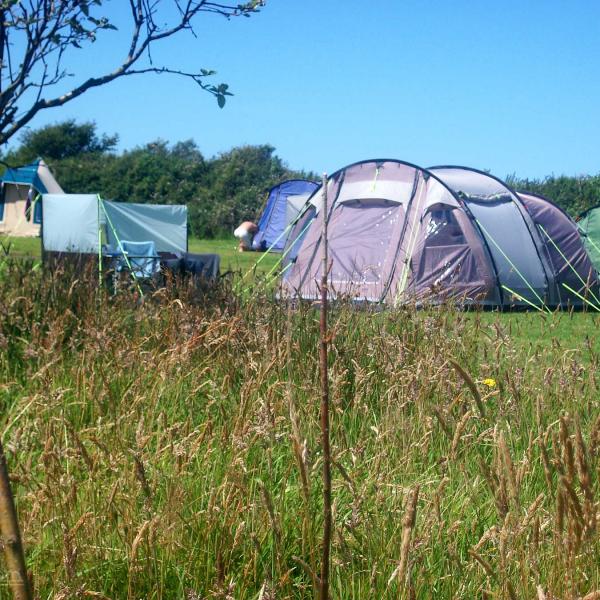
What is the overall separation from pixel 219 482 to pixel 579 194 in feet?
72.9

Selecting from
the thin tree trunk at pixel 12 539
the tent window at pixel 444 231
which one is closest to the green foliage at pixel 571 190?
the tent window at pixel 444 231

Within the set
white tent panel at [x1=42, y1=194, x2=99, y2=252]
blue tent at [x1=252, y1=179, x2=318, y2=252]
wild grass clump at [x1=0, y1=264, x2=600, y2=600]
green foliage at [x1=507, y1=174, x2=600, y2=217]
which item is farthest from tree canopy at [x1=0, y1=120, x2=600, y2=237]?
wild grass clump at [x1=0, y1=264, x2=600, y2=600]

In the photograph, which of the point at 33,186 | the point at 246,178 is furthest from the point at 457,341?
the point at 246,178

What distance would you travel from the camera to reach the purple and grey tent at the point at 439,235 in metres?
9.98

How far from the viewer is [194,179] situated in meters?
30.3

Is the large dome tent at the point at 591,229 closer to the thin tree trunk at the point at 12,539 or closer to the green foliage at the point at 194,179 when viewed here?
the thin tree trunk at the point at 12,539

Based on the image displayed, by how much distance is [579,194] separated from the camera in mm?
23219

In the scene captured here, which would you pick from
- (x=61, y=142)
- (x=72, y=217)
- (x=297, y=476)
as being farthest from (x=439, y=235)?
(x=61, y=142)

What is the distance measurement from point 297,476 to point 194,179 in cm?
2828

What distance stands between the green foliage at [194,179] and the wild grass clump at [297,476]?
23203 millimetres

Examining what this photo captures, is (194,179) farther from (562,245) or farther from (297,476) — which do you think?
(297,476)

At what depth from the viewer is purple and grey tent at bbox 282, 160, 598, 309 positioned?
393 inches

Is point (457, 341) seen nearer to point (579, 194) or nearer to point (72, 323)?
point (72, 323)

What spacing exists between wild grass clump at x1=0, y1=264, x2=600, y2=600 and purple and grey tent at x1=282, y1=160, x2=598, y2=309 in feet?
19.5
